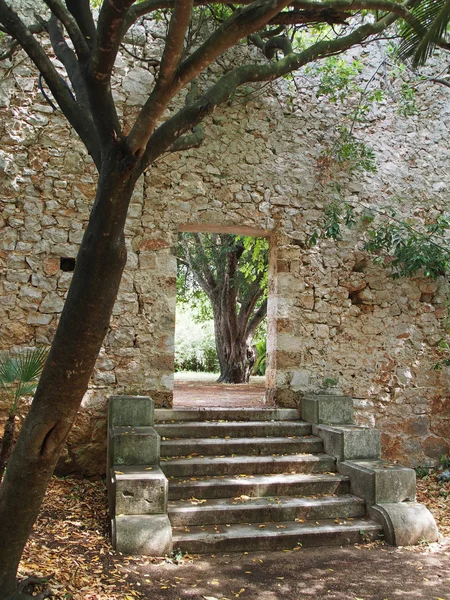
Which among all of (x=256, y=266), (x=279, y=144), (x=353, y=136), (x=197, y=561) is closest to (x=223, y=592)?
(x=197, y=561)

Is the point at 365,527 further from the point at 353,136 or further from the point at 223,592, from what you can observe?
the point at 353,136

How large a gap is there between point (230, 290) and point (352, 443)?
6.28 metres

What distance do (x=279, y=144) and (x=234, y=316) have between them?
17.7ft

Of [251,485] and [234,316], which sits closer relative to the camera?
[251,485]

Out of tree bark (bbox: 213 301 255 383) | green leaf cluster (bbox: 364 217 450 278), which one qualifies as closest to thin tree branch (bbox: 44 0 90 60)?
green leaf cluster (bbox: 364 217 450 278)

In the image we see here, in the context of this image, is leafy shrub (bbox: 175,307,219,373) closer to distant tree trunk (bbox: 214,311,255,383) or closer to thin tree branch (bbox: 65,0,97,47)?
distant tree trunk (bbox: 214,311,255,383)

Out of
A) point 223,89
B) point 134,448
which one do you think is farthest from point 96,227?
point 134,448

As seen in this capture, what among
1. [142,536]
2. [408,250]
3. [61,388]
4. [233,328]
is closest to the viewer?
[61,388]

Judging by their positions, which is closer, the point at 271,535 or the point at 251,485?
the point at 271,535

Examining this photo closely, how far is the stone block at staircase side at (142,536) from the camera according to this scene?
3.61m

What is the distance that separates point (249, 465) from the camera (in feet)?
15.2

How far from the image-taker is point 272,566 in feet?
11.8

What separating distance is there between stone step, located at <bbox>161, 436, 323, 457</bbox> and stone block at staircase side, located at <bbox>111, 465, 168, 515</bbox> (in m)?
0.82

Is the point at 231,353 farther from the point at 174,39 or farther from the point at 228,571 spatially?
the point at 174,39
